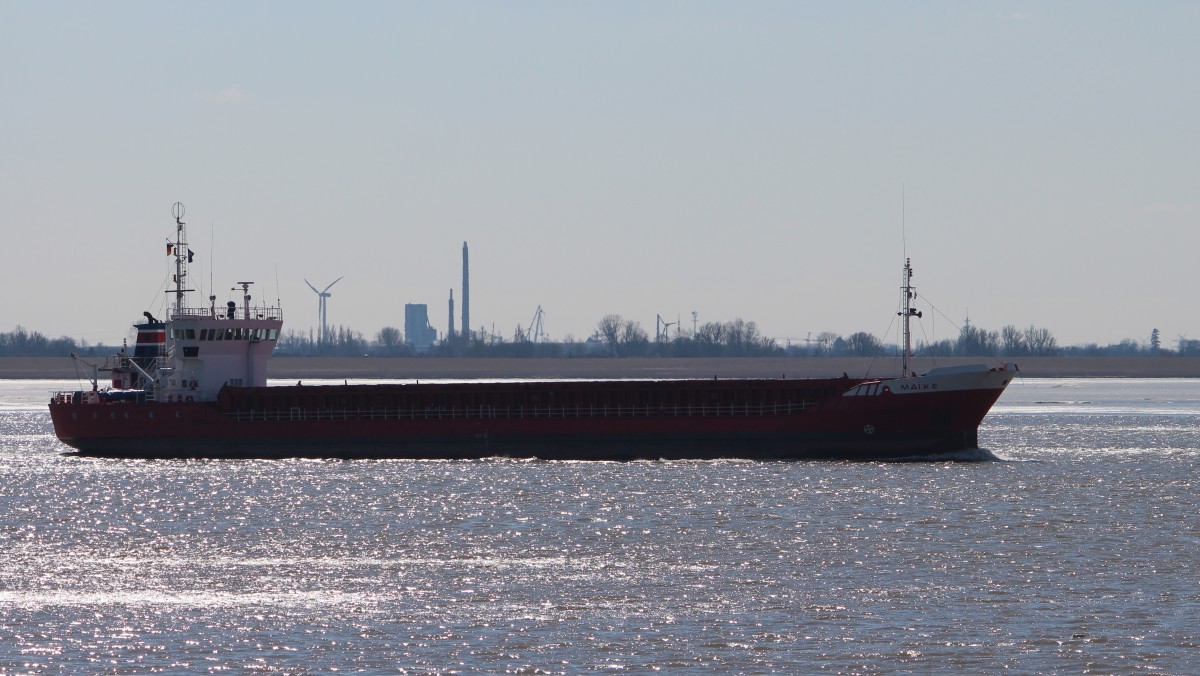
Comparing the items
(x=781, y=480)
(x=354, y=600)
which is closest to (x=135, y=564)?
(x=354, y=600)

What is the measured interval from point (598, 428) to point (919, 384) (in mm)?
12308

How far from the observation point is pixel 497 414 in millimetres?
61594

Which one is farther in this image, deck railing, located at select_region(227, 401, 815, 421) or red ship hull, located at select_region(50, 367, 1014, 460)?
deck railing, located at select_region(227, 401, 815, 421)

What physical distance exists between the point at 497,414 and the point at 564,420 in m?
3.58

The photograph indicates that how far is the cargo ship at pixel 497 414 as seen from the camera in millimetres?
56375

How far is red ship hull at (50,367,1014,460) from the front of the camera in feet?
185

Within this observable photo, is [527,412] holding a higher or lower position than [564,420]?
higher

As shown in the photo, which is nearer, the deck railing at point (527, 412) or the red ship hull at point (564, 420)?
the red ship hull at point (564, 420)

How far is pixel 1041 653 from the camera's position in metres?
23.4

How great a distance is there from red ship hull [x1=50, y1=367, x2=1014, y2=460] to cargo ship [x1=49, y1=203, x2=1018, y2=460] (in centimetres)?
5

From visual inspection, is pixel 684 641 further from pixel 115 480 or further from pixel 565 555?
pixel 115 480

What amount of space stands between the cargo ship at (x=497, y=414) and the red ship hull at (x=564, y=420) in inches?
2.1

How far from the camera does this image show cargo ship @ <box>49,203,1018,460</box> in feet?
185

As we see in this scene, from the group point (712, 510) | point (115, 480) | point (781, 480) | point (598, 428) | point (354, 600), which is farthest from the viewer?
point (598, 428)
